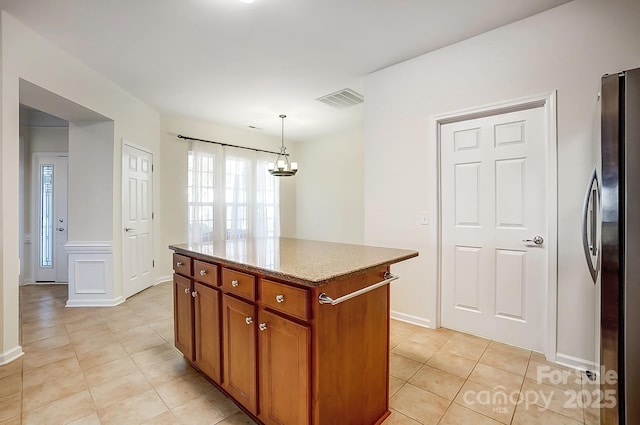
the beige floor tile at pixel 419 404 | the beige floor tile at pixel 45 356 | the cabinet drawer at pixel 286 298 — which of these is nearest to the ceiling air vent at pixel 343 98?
the cabinet drawer at pixel 286 298

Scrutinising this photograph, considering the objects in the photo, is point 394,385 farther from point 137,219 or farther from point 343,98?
point 137,219

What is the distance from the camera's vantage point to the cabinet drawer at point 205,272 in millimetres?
1813

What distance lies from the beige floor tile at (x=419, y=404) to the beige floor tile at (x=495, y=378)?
381 mm

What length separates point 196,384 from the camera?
6.55 feet

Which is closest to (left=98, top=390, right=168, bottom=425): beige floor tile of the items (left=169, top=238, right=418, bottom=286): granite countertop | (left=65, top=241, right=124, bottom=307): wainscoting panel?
(left=169, top=238, right=418, bottom=286): granite countertop

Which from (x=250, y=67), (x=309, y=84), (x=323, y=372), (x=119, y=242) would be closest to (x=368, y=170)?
(x=309, y=84)

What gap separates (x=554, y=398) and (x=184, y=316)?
248cm

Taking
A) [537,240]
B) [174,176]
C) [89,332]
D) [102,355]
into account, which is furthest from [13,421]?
[174,176]

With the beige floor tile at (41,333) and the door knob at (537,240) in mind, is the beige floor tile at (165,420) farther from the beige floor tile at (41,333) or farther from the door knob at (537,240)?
the door knob at (537,240)

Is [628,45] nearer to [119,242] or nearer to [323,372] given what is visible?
[323,372]

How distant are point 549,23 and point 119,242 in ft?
16.0

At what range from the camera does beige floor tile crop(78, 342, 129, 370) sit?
2277 millimetres

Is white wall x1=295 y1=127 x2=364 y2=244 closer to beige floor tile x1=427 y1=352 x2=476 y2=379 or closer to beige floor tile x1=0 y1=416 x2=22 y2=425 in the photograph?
beige floor tile x1=427 y1=352 x2=476 y2=379

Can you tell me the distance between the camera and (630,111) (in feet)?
4.02
